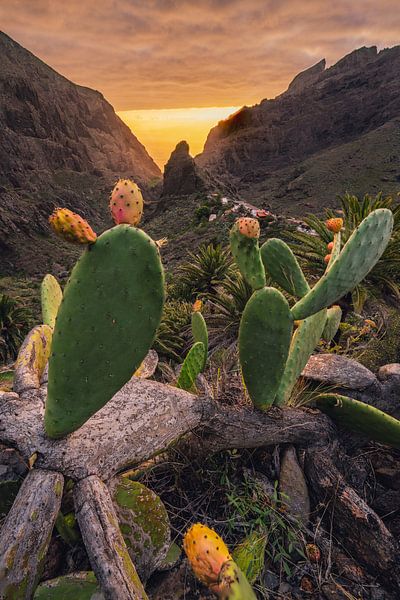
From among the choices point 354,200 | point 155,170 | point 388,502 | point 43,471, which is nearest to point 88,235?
point 43,471

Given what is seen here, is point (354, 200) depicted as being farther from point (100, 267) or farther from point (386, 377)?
point (100, 267)

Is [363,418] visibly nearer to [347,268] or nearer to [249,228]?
[347,268]

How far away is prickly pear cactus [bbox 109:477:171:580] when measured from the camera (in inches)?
68.8

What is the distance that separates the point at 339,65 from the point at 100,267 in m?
134

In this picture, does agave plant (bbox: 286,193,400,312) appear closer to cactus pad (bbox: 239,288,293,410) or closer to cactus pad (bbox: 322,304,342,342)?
cactus pad (bbox: 322,304,342,342)

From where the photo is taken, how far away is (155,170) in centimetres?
16312

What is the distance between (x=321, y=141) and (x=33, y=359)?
326 feet

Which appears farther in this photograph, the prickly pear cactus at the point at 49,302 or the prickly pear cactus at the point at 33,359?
the prickly pear cactus at the point at 49,302

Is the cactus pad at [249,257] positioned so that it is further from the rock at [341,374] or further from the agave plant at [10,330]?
the agave plant at [10,330]

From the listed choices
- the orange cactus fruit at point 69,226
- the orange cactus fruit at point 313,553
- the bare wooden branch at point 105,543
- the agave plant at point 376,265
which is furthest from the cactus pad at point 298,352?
the agave plant at point 376,265

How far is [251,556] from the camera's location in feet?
6.02

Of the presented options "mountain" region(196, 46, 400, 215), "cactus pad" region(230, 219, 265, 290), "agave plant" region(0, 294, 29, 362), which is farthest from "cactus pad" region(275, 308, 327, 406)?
"mountain" region(196, 46, 400, 215)

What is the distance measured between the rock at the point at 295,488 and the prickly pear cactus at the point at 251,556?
31 cm

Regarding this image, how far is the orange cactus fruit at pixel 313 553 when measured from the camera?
2.02 m
